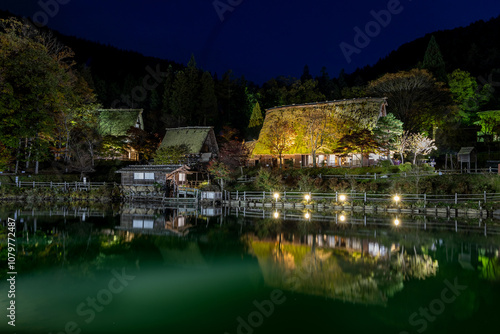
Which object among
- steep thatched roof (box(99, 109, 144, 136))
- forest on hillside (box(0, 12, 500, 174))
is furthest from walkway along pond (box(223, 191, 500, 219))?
steep thatched roof (box(99, 109, 144, 136))

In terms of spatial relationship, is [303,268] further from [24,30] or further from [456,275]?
[24,30]

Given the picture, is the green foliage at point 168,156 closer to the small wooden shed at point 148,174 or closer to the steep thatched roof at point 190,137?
the small wooden shed at point 148,174

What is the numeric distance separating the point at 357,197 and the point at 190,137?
19878 millimetres

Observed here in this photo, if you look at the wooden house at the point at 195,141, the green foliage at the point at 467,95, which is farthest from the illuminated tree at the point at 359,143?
the green foliage at the point at 467,95

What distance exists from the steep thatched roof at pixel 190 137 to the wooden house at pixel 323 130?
19.5 feet

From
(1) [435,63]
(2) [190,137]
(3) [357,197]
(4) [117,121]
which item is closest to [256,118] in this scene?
(2) [190,137]

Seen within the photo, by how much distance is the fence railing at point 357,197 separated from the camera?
20728 mm

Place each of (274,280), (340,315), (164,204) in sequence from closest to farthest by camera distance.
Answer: (340,315)
(274,280)
(164,204)

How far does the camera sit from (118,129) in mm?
39000

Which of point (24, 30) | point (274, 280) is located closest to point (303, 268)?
point (274, 280)

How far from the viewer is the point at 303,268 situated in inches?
399

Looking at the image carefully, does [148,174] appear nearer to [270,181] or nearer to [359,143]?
[270,181]

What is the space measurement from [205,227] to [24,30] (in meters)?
19.3

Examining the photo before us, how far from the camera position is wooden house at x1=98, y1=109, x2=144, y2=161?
118 feet
